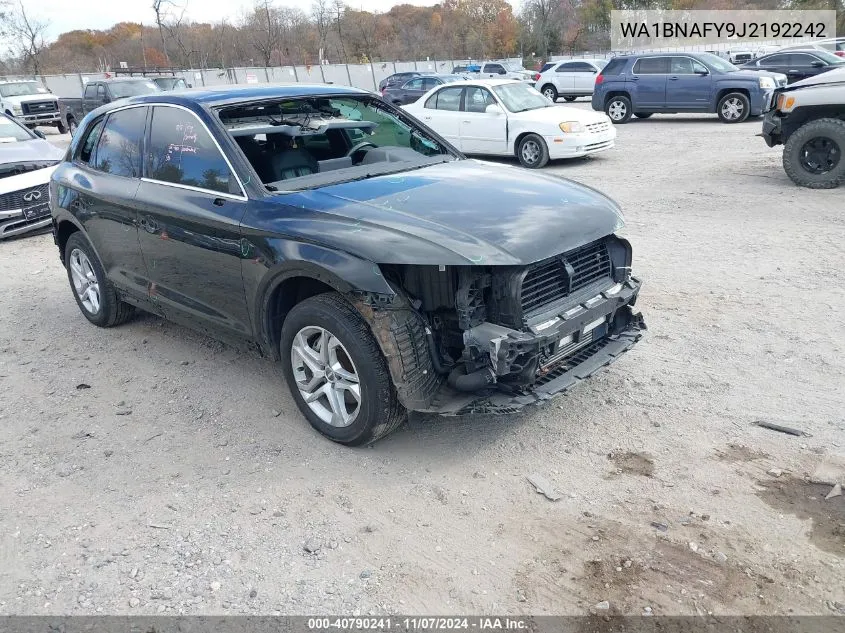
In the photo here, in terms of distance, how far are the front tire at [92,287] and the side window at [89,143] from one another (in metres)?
0.62

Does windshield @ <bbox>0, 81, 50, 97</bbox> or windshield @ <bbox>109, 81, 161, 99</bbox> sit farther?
windshield @ <bbox>0, 81, 50, 97</bbox>

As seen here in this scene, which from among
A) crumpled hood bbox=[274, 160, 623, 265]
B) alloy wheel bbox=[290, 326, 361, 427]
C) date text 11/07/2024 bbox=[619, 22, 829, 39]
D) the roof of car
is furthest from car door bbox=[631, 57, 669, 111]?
date text 11/07/2024 bbox=[619, 22, 829, 39]

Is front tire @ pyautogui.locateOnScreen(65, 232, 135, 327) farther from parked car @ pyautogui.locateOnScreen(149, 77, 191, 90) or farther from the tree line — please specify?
the tree line

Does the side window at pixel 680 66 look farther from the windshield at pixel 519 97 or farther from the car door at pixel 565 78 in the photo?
the car door at pixel 565 78

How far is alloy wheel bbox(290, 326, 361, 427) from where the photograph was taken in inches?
149

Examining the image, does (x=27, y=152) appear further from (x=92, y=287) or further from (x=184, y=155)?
(x=184, y=155)

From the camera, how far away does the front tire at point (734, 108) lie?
17.1 metres

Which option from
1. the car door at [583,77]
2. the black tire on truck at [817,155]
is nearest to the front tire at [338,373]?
the black tire on truck at [817,155]

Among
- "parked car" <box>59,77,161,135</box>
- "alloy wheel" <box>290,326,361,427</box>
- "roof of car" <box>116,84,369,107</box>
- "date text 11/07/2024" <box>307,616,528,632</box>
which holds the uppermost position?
"parked car" <box>59,77,161,135</box>

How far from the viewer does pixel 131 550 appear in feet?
10.6

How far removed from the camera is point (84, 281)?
5996mm

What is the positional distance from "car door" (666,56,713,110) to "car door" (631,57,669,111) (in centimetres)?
18

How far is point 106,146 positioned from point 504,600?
4.40 m

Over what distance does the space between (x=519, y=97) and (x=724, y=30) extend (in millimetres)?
45193
